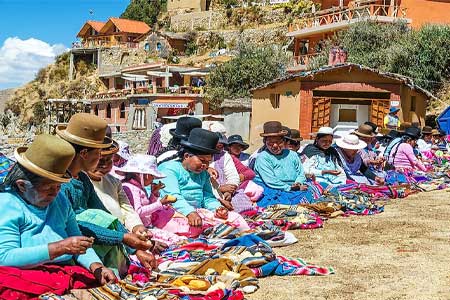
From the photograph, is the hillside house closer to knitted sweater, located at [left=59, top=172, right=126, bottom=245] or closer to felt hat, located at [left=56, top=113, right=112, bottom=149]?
knitted sweater, located at [left=59, top=172, right=126, bottom=245]

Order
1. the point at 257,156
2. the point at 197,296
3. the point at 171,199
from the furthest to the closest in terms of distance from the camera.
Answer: the point at 257,156 < the point at 171,199 < the point at 197,296

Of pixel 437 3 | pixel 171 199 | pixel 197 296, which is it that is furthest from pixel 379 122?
pixel 197 296

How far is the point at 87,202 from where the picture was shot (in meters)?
4.70

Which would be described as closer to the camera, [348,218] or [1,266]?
[1,266]

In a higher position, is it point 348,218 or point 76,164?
point 76,164

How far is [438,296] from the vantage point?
4.60m

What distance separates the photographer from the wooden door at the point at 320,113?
79.0 feet

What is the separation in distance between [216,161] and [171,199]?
2.57 meters

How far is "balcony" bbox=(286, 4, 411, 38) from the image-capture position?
33406 mm

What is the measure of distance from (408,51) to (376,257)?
2322cm

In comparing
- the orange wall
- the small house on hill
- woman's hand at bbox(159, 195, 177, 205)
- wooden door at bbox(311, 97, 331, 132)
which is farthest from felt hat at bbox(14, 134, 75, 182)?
the orange wall

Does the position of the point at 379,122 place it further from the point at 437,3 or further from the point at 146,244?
the point at 146,244

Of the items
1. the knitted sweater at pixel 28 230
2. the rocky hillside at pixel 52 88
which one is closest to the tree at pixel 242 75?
the rocky hillside at pixel 52 88

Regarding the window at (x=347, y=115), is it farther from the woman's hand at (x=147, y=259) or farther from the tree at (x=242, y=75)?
the woman's hand at (x=147, y=259)
